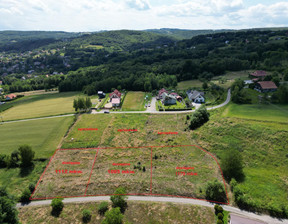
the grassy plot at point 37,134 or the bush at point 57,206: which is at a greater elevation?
the bush at point 57,206

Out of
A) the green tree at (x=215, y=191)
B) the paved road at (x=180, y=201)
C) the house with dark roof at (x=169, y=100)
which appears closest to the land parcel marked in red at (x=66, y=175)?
the paved road at (x=180, y=201)

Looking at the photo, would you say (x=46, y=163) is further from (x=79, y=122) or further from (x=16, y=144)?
(x=79, y=122)

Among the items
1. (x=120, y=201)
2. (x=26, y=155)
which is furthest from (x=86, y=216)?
(x=26, y=155)

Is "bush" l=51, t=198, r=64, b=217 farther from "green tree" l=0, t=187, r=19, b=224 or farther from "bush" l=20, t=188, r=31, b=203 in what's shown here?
"bush" l=20, t=188, r=31, b=203

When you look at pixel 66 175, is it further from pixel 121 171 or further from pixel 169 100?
pixel 169 100

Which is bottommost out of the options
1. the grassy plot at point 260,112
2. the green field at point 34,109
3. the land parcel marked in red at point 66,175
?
the green field at point 34,109

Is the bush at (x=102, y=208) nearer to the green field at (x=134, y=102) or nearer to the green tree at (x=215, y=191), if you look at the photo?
the green tree at (x=215, y=191)
